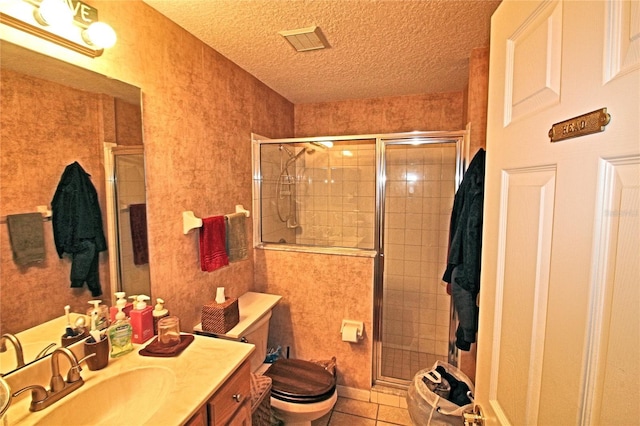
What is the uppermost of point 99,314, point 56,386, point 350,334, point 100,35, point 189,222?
point 100,35

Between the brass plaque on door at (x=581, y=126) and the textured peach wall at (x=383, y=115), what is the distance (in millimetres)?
2270

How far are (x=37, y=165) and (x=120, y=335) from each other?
72cm

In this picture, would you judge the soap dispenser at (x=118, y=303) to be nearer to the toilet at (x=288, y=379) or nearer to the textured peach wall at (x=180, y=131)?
the textured peach wall at (x=180, y=131)

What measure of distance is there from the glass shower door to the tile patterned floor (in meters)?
0.57

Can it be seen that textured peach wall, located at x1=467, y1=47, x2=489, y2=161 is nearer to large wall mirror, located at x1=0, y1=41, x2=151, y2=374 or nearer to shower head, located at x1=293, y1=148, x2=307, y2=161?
shower head, located at x1=293, y1=148, x2=307, y2=161

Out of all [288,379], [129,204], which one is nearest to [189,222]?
[129,204]

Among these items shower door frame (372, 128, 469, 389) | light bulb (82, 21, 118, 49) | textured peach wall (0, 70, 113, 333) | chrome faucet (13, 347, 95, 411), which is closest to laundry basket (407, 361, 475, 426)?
shower door frame (372, 128, 469, 389)

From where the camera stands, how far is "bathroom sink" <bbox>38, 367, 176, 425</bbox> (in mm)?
991

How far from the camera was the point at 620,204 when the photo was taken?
469 mm

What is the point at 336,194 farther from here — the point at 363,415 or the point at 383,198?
the point at 363,415

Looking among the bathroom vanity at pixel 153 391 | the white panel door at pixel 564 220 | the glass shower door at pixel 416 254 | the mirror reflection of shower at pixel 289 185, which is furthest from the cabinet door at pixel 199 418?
the glass shower door at pixel 416 254

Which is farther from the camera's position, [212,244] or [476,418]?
[212,244]

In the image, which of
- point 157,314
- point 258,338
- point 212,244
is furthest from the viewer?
point 258,338

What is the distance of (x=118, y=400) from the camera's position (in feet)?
3.67
